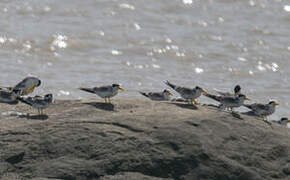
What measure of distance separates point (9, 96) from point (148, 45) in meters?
17.7

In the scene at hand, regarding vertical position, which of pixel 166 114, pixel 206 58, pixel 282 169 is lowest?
pixel 282 169

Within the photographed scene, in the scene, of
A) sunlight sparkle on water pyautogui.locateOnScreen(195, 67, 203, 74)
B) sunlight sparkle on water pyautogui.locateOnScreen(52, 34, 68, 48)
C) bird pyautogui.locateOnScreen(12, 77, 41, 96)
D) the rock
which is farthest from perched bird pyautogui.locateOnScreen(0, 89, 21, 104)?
sunlight sparkle on water pyautogui.locateOnScreen(52, 34, 68, 48)

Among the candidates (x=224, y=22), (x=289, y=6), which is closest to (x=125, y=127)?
(x=224, y=22)

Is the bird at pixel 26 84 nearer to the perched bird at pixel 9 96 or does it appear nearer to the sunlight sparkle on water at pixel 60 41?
the perched bird at pixel 9 96

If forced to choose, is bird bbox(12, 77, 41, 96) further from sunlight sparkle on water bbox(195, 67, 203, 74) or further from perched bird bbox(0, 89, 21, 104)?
sunlight sparkle on water bbox(195, 67, 203, 74)

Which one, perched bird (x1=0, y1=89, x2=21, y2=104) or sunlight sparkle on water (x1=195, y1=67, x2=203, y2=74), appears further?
sunlight sparkle on water (x1=195, y1=67, x2=203, y2=74)

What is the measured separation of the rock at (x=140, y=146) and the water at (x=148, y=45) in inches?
→ 440

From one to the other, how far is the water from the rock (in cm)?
1118

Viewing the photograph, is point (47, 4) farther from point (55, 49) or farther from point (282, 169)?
point (282, 169)

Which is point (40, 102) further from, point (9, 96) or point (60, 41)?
point (60, 41)

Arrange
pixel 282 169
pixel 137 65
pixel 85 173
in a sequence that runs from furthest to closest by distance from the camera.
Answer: pixel 137 65
pixel 282 169
pixel 85 173

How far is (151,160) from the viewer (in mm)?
13859

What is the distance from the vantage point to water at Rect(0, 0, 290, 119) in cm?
2955

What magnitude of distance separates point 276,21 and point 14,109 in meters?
25.7
